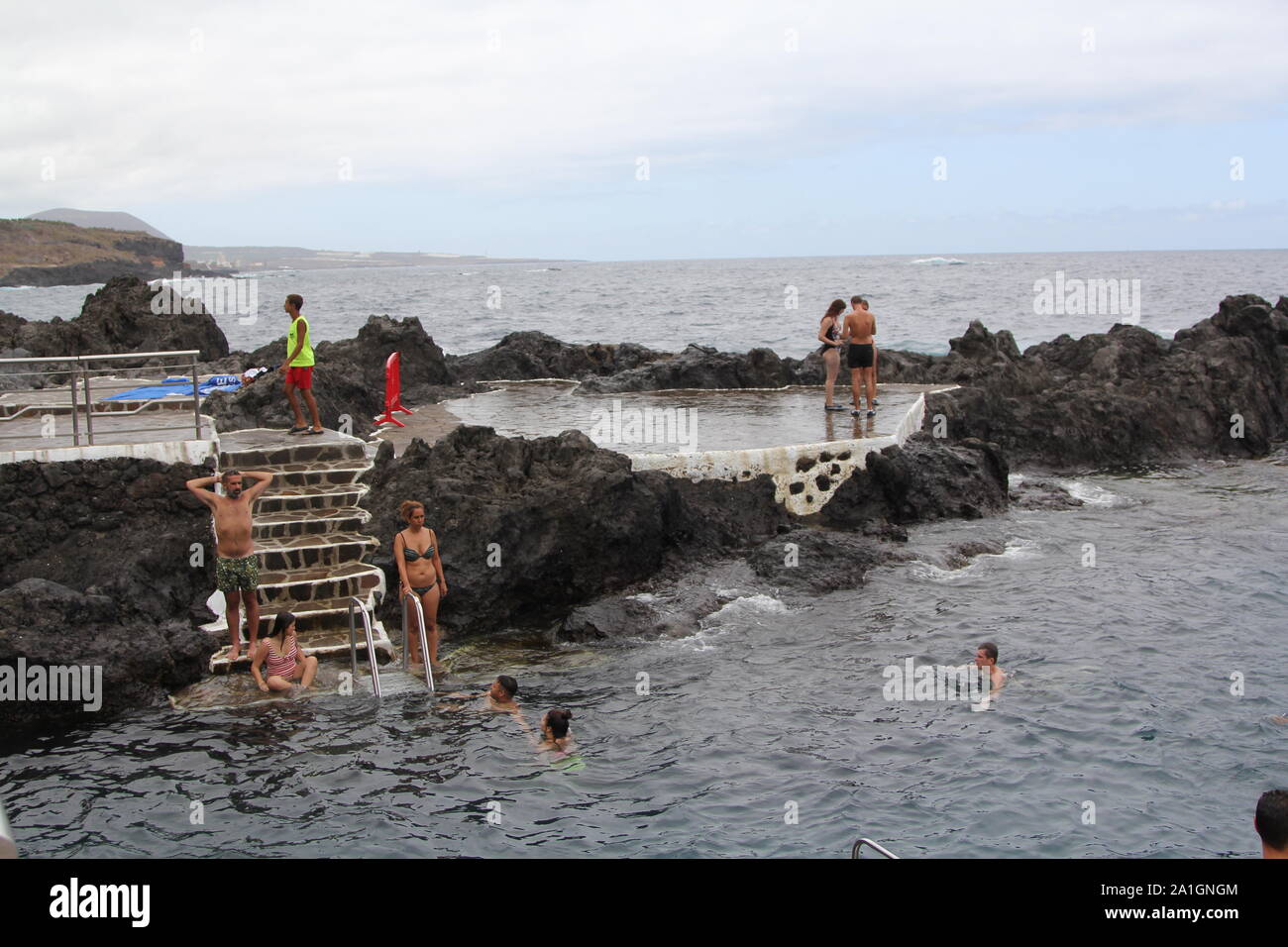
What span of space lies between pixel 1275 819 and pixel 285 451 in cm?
1176

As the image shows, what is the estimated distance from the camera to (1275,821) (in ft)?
19.4

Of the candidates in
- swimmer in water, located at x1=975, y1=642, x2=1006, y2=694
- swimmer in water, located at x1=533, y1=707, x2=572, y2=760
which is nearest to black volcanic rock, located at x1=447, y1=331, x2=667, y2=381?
swimmer in water, located at x1=975, y1=642, x2=1006, y2=694

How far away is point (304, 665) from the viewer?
1117cm

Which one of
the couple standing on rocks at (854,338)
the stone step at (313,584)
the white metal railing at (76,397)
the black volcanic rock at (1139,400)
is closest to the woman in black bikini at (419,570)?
the stone step at (313,584)

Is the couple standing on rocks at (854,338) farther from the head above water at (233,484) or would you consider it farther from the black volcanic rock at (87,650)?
the black volcanic rock at (87,650)

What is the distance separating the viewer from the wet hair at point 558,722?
32.4 feet

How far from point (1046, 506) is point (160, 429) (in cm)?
1336

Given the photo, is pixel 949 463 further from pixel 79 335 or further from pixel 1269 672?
pixel 79 335

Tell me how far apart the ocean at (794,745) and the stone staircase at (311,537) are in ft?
3.82

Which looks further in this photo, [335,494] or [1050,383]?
[1050,383]

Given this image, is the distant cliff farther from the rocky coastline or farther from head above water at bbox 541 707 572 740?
head above water at bbox 541 707 572 740

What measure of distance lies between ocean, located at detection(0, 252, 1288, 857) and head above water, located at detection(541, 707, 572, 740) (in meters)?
0.29

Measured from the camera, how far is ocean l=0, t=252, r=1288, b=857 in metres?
8.46
